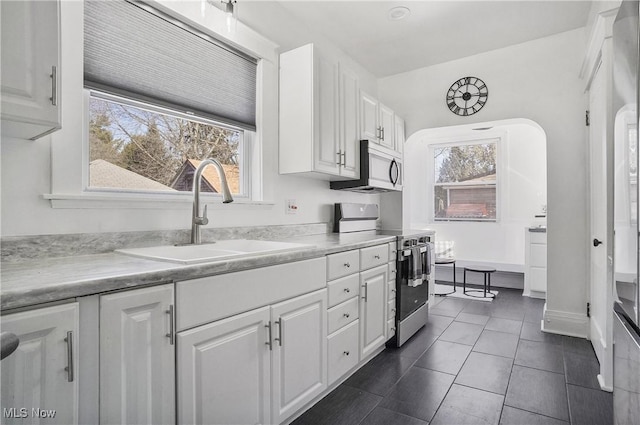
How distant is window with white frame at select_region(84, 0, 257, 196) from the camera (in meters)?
1.69

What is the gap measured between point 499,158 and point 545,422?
13.4ft

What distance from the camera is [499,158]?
5102 millimetres

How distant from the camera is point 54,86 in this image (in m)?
1.14

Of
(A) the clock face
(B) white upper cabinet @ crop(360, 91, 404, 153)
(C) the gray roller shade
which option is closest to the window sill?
(C) the gray roller shade

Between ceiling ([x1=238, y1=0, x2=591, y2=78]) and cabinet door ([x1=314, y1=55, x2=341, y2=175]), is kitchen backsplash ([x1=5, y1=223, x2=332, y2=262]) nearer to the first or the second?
cabinet door ([x1=314, y1=55, x2=341, y2=175])

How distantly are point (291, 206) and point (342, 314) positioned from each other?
982 millimetres

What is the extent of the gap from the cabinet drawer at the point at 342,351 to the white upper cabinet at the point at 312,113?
3.71ft

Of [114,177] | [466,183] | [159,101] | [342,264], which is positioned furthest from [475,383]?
[466,183]

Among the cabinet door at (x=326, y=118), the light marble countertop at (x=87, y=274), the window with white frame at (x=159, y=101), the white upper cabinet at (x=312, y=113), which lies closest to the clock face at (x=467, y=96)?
the white upper cabinet at (x=312, y=113)

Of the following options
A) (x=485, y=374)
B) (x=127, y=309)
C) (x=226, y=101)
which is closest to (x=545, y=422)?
(x=485, y=374)

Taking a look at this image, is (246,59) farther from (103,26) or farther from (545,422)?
(545,422)

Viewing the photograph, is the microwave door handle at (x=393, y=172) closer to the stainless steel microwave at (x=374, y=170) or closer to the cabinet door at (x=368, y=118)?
the stainless steel microwave at (x=374, y=170)

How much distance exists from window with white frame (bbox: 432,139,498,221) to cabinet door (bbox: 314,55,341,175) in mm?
3370

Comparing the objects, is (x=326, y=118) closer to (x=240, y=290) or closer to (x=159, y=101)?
(x=159, y=101)
